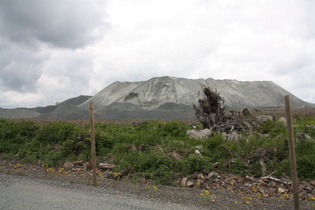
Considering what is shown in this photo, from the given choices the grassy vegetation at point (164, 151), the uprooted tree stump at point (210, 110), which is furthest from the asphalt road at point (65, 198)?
the uprooted tree stump at point (210, 110)

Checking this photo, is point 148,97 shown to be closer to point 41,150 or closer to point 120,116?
point 120,116

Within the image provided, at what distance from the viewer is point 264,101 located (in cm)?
5369

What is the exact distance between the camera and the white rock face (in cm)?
4891

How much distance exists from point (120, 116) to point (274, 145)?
23.9 metres

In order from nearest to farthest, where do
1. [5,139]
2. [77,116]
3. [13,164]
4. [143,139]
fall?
[13,164]
[143,139]
[5,139]
[77,116]

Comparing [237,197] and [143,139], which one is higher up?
[143,139]

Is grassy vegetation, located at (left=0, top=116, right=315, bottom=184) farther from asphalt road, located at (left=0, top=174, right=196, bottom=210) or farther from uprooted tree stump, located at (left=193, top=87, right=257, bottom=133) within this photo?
asphalt road, located at (left=0, top=174, right=196, bottom=210)

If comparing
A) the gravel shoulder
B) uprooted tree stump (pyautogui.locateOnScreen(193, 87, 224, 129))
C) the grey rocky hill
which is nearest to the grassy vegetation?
the gravel shoulder

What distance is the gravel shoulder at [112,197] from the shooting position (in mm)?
4516

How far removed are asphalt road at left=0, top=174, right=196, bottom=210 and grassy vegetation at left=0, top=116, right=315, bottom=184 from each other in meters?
1.82

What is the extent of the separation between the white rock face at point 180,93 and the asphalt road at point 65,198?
39206 mm

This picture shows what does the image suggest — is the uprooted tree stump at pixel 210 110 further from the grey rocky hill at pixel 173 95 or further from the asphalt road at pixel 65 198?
the grey rocky hill at pixel 173 95

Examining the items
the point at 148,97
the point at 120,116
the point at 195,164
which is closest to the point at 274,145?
the point at 195,164

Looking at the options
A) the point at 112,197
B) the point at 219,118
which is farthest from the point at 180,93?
the point at 112,197
